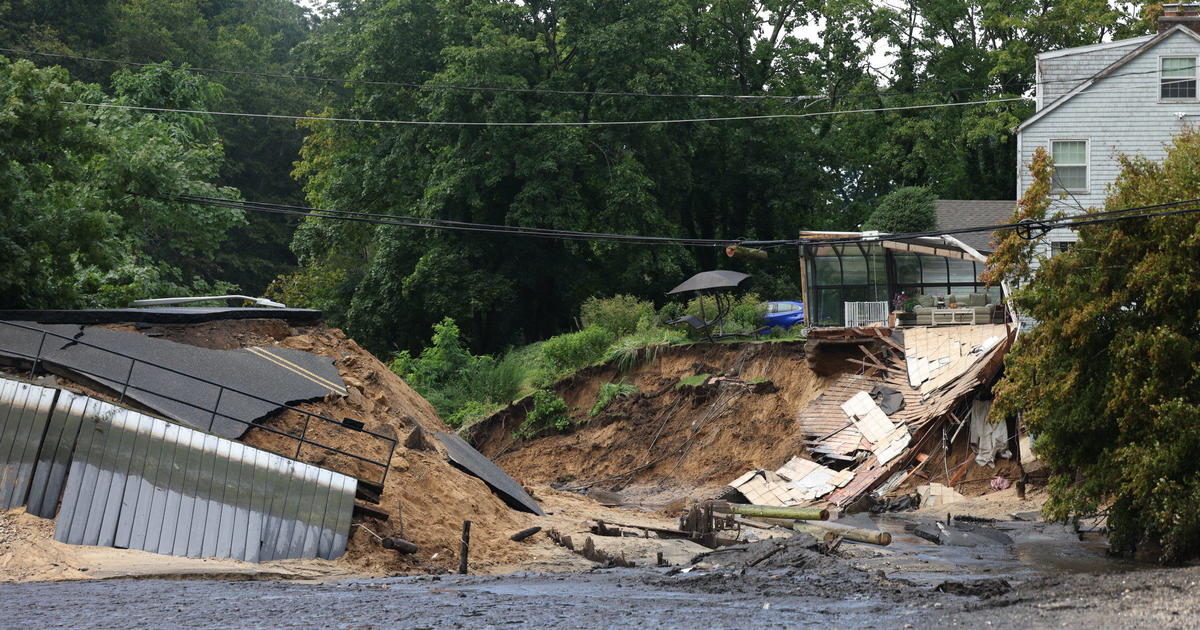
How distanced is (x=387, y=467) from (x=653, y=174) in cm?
2952

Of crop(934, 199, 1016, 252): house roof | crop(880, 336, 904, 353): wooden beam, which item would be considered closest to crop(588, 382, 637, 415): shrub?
crop(880, 336, 904, 353): wooden beam

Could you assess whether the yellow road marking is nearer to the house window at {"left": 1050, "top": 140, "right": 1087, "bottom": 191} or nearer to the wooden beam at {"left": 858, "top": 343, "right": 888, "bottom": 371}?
the wooden beam at {"left": 858, "top": 343, "right": 888, "bottom": 371}

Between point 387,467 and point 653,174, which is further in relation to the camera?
Answer: point 653,174

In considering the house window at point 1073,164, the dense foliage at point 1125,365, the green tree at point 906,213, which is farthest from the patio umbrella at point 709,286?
the dense foliage at point 1125,365

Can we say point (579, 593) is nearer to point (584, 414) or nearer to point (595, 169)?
point (584, 414)

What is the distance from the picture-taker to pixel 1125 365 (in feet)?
59.9

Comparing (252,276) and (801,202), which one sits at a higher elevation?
(801,202)

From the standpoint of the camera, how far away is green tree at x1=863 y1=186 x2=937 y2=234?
4012cm

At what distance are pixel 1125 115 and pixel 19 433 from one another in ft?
93.2

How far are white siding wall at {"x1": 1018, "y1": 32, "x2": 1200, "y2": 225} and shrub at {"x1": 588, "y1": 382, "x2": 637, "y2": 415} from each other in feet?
43.0

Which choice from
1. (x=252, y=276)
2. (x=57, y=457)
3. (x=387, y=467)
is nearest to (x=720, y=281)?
(x=387, y=467)

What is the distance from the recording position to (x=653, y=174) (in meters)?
45.8

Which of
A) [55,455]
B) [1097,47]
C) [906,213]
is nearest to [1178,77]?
[1097,47]

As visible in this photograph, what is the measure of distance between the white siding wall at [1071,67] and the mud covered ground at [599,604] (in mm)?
20899
